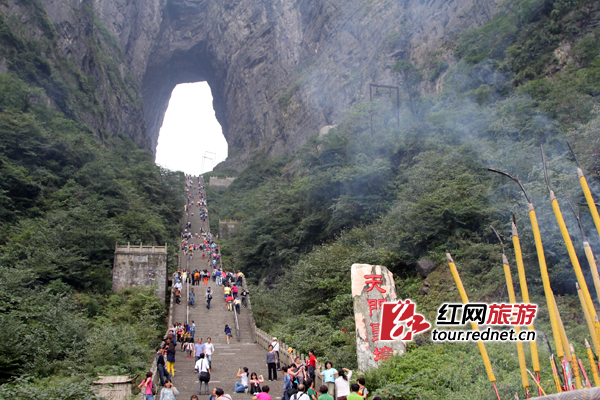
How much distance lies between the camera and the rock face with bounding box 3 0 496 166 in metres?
38.2

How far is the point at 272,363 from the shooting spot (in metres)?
9.59

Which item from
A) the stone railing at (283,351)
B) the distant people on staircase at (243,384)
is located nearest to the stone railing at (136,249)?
the stone railing at (283,351)

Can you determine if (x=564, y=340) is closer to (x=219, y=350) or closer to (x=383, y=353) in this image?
(x=383, y=353)

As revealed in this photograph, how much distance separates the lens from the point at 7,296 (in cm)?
1365

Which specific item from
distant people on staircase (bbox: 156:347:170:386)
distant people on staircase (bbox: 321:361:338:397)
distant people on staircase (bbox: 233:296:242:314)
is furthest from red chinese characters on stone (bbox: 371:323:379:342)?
distant people on staircase (bbox: 233:296:242:314)

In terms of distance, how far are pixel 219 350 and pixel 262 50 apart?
2119 inches

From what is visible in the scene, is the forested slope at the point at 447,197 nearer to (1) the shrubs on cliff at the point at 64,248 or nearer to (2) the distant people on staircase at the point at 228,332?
(2) the distant people on staircase at the point at 228,332

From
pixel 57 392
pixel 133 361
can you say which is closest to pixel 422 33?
pixel 133 361

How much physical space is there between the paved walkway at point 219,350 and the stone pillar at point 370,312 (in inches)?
71.8

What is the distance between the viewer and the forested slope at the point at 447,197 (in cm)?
1029

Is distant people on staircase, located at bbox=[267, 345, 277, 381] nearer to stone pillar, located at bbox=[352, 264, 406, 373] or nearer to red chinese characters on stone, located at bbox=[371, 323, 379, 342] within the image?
stone pillar, located at bbox=[352, 264, 406, 373]

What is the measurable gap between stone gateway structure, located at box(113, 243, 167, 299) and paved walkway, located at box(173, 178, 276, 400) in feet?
4.13

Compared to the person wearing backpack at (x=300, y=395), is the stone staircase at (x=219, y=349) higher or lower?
higher

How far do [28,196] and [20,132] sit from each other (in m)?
3.61
